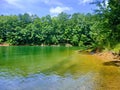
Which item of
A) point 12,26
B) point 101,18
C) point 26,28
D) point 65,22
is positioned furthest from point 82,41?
point 101,18

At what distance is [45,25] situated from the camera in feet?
354

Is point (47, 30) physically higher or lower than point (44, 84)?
higher

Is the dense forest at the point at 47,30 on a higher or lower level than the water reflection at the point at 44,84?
higher

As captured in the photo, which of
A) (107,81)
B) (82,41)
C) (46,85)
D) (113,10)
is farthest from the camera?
(82,41)

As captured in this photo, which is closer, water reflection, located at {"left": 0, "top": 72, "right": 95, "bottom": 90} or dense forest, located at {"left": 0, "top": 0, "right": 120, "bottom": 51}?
water reflection, located at {"left": 0, "top": 72, "right": 95, "bottom": 90}

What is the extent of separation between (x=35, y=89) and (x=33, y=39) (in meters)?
87.9

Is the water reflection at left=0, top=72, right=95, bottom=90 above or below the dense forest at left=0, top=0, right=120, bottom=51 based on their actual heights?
below

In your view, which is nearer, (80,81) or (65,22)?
(80,81)

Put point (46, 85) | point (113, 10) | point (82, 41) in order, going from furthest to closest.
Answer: point (82, 41) → point (113, 10) → point (46, 85)

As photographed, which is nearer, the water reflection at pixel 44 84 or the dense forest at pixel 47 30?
the water reflection at pixel 44 84

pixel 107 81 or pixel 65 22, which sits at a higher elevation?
pixel 65 22

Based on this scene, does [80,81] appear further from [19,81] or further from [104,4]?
[104,4]

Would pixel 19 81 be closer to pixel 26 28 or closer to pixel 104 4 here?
pixel 104 4

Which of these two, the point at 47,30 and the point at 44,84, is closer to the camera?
the point at 44,84
